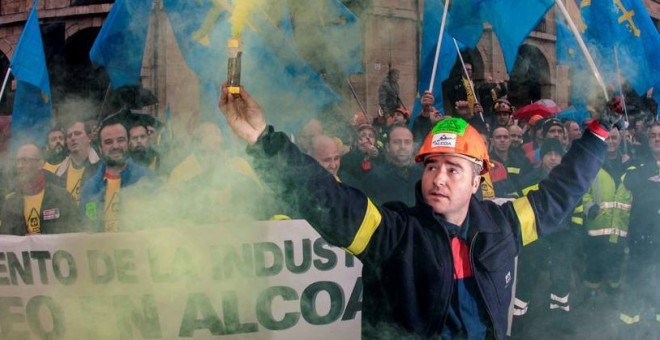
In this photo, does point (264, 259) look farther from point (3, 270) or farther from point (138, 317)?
point (3, 270)

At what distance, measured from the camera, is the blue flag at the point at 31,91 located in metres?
5.21

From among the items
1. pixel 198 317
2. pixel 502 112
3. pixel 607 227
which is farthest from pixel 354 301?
pixel 502 112

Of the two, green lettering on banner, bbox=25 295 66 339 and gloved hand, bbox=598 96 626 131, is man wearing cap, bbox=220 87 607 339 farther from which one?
green lettering on banner, bbox=25 295 66 339

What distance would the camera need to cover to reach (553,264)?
17.0 ft

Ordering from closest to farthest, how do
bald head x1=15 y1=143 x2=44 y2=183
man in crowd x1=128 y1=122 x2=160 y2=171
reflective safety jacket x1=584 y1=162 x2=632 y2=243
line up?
man in crowd x1=128 y1=122 x2=160 y2=171, bald head x1=15 y1=143 x2=44 y2=183, reflective safety jacket x1=584 y1=162 x2=632 y2=243

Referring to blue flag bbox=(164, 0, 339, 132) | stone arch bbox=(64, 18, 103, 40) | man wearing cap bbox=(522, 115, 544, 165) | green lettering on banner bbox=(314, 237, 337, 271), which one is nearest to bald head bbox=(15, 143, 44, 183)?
blue flag bbox=(164, 0, 339, 132)

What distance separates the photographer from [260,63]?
4.50 metres

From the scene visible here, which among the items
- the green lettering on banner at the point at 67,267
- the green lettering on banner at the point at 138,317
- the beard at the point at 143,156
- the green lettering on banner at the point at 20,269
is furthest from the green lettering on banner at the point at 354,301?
the green lettering on banner at the point at 20,269

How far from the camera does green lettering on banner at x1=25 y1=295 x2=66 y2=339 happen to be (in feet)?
13.2

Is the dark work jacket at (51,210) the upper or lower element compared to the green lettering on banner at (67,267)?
upper

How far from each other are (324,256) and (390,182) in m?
1.06

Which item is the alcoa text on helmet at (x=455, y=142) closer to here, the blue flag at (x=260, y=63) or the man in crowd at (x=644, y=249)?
the blue flag at (x=260, y=63)

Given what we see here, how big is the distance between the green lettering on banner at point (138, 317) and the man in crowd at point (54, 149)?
1483mm

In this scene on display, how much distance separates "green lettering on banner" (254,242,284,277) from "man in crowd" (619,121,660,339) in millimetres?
2516
